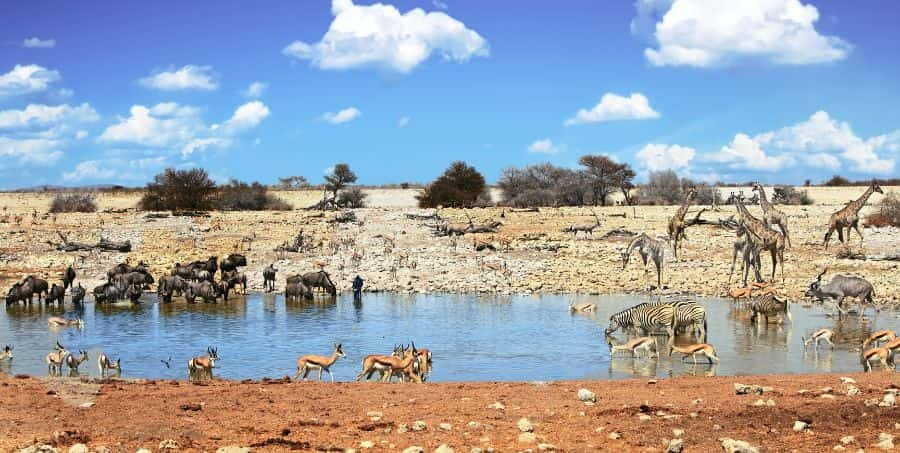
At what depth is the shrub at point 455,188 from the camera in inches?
2034

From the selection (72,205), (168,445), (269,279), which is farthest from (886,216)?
(72,205)

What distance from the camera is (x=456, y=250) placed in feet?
104

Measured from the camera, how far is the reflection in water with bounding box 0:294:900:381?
48.5 ft

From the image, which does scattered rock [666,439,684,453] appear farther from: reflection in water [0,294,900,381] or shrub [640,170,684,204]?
shrub [640,170,684,204]

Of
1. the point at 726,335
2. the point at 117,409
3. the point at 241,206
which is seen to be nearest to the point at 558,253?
the point at 726,335

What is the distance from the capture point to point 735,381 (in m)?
12.2

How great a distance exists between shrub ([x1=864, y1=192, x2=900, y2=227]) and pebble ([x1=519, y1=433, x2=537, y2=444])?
2929 centimetres

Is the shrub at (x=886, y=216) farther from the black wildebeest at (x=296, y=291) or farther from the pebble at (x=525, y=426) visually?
the pebble at (x=525, y=426)

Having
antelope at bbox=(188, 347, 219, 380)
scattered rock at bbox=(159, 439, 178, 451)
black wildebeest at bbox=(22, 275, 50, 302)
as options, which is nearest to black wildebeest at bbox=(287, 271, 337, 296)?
black wildebeest at bbox=(22, 275, 50, 302)

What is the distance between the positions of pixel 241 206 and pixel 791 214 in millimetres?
29866

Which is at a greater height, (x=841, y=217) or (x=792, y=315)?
(x=841, y=217)

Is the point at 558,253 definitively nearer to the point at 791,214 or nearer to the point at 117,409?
the point at 791,214

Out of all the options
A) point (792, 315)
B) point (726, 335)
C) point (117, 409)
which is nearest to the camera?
point (117, 409)

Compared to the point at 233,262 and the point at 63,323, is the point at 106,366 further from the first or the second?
the point at 233,262
